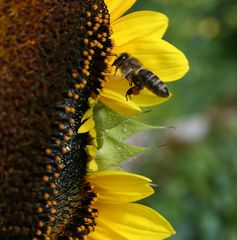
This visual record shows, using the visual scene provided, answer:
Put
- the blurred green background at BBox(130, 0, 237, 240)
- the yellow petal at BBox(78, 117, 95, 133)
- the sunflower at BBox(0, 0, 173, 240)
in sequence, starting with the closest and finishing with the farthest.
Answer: the sunflower at BBox(0, 0, 173, 240) < the yellow petal at BBox(78, 117, 95, 133) < the blurred green background at BBox(130, 0, 237, 240)

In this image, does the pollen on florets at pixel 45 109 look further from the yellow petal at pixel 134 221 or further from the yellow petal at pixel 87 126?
the yellow petal at pixel 134 221

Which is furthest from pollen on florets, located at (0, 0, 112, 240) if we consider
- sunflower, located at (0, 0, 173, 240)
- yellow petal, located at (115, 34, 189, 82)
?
yellow petal, located at (115, 34, 189, 82)

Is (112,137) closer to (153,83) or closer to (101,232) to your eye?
(153,83)

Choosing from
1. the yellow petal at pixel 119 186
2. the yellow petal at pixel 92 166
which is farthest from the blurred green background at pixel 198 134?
the yellow petal at pixel 92 166

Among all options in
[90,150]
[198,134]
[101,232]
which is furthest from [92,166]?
[198,134]

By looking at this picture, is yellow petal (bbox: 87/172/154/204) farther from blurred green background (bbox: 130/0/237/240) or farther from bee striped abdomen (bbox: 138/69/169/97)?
blurred green background (bbox: 130/0/237/240)

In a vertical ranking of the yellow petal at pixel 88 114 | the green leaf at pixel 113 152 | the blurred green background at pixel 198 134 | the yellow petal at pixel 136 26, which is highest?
the yellow petal at pixel 136 26

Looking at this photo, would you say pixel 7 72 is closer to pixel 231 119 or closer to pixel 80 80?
pixel 80 80
